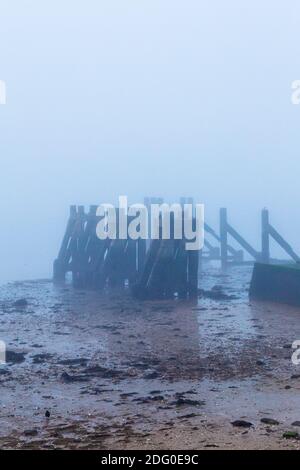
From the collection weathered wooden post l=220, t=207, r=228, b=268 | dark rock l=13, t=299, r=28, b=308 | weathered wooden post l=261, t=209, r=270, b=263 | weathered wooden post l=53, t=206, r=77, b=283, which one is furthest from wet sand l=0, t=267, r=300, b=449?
weathered wooden post l=220, t=207, r=228, b=268

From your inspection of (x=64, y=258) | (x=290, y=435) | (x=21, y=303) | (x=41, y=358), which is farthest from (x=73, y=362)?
(x=64, y=258)

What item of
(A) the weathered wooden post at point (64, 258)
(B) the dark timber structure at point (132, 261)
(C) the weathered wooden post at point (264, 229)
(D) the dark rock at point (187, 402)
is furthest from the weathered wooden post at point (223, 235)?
(D) the dark rock at point (187, 402)

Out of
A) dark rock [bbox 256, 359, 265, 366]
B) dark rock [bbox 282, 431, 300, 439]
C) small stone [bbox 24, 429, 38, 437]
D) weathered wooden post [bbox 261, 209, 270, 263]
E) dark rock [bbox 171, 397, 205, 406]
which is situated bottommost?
dark rock [bbox 256, 359, 265, 366]

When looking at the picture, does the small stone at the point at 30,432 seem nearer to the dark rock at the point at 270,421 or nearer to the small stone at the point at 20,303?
the dark rock at the point at 270,421

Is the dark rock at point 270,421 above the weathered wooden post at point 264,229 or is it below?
below

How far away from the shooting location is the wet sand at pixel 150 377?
6656 millimetres

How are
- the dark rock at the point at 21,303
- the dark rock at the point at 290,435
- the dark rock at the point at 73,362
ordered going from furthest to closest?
the dark rock at the point at 21,303
the dark rock at the point at 73,362
the dark rock at the point at 290,435

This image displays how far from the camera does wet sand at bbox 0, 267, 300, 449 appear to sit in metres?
6.66

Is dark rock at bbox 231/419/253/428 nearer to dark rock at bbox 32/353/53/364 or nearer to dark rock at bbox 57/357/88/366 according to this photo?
dark rock at bbox 57/357/88/366

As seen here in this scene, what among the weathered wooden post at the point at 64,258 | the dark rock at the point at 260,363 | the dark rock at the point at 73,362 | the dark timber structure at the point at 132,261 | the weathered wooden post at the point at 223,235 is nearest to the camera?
the dark rock at the point at 260,363

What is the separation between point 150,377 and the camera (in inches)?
365

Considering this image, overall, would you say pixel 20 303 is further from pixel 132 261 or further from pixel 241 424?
pixel 241 424

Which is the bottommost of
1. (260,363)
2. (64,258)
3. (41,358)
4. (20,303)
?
(20,303)
